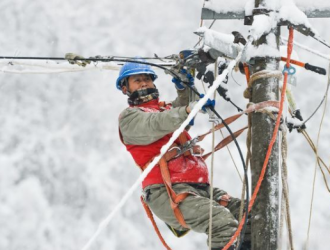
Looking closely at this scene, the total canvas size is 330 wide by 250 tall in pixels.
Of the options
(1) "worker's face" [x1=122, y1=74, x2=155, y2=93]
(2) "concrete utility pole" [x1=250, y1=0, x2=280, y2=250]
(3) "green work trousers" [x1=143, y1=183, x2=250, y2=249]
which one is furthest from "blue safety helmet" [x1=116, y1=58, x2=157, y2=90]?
(2) "concrete utility pole" [x1=250, y1=0, x2=280, y2=250]

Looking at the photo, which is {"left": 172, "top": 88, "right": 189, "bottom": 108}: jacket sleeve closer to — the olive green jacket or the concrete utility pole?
the olive green jacket

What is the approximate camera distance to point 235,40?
3584 mm

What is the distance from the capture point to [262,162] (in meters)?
3.06

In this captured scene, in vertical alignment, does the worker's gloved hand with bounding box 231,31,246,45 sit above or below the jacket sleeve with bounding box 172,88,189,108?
above

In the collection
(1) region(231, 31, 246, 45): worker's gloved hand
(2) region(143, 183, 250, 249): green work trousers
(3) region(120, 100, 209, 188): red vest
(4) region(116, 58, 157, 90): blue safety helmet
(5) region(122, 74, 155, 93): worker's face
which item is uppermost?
(4) region(116, 58, 157, 90): blue safety helmet

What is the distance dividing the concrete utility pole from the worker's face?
1.09 m

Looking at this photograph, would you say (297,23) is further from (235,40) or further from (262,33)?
(235,40)

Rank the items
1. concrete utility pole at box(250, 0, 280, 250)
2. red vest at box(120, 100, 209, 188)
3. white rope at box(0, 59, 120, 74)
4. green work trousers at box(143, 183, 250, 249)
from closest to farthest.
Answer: concrete utility pole at box(250, 0, 280, 250) < green work trousers at box(143, 183, 250, 249) < red vest at box(120, 100, 209, 188) < white rope at box(0, 59, 120, 74)

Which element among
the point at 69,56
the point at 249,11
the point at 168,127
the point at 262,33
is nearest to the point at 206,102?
the point at 168,127

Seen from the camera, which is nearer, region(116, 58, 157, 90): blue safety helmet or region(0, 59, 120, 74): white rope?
region(116, 58, 157, 90): blue safety helmet

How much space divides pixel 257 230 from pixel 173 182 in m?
0.79

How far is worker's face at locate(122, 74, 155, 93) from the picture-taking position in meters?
4.13

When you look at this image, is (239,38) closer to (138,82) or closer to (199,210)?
(138,82)

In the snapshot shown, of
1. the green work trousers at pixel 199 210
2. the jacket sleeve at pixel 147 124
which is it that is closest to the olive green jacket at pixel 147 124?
the jacket sleeve at pixel 147 124
